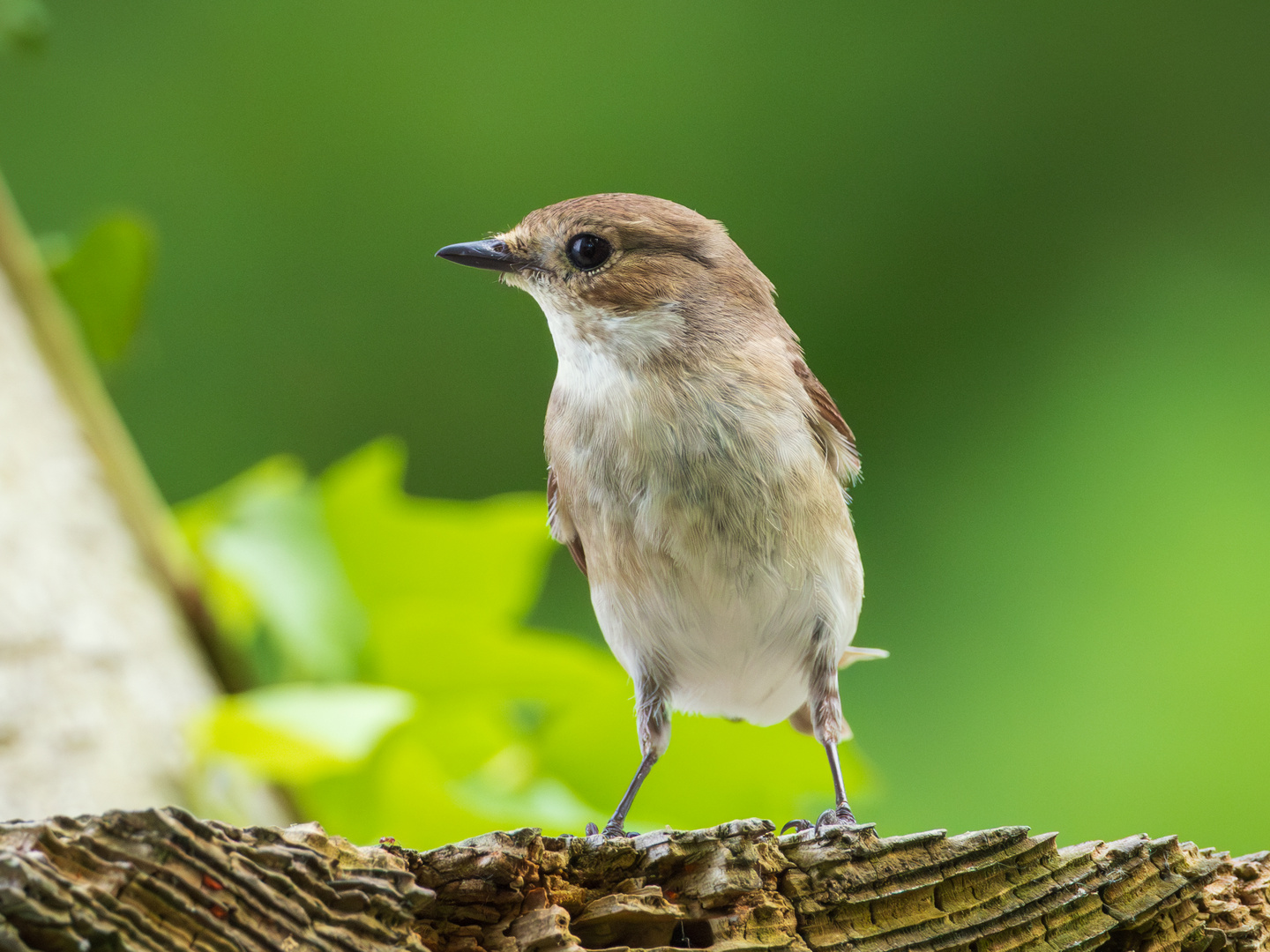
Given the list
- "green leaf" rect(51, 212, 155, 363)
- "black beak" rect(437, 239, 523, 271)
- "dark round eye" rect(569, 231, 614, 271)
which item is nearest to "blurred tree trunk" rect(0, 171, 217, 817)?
"green leaf" rect(51, 212, 155, 363)

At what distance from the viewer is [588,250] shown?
1.41 metres

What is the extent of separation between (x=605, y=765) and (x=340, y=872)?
4.70ft

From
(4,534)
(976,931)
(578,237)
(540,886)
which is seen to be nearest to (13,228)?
(4,534)

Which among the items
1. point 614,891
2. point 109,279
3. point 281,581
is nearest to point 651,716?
point 614,891

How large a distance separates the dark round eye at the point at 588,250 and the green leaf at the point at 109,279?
1.25 meters

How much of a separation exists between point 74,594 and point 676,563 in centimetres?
113

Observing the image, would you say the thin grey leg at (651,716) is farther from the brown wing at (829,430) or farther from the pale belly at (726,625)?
the brown wing at (829,430)

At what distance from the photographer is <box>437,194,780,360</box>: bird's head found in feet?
4.60

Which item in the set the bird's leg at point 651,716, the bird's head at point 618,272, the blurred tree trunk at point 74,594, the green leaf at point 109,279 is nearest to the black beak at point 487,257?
the bird's head at point 618,272

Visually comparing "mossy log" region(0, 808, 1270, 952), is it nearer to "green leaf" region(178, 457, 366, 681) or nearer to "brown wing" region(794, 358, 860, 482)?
"brown wing" region(794, 358, 860, 482)

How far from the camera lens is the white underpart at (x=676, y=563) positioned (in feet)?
4.32

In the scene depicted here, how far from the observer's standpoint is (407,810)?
197cm

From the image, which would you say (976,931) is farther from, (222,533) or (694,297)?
(222,533)

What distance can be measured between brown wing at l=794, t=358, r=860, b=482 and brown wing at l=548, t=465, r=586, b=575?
1.06ft
